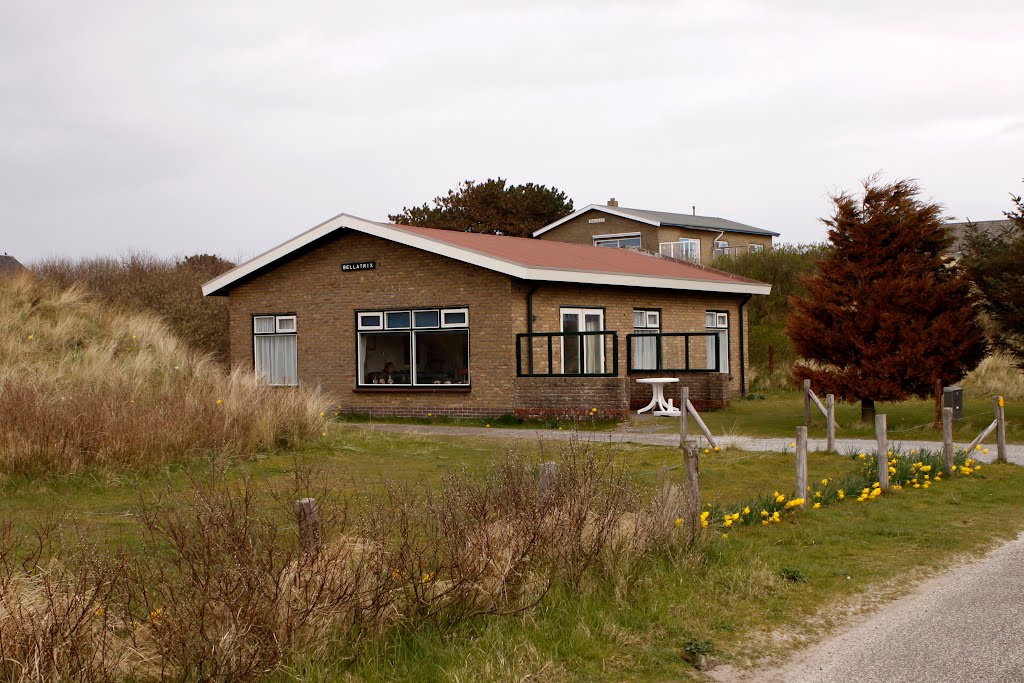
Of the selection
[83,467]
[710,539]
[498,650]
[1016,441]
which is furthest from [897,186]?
[498,650]

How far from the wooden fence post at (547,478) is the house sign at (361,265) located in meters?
16.7

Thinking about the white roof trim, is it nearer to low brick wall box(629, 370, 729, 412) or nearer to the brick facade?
the brick facade

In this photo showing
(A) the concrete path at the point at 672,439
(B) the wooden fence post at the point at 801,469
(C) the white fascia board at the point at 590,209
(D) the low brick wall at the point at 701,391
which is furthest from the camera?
(C) the white fascia board at the point at 590,209

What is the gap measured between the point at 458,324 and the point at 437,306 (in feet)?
2.17

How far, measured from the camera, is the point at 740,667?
6.04 metres

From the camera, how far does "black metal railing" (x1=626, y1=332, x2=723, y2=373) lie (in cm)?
2409

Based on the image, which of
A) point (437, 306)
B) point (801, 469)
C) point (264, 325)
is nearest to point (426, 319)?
point (437, 306)

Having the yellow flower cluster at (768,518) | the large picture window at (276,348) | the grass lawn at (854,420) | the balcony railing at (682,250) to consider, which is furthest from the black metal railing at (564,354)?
the balcony railing at (682,250)

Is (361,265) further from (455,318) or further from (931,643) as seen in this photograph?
(931,643)

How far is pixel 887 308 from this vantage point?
18.7 m

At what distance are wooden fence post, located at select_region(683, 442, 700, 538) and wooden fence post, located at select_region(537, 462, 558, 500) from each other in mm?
1044

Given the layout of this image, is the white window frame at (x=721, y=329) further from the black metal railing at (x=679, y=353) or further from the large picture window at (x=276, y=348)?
the large picture window at (x=276, y=348)

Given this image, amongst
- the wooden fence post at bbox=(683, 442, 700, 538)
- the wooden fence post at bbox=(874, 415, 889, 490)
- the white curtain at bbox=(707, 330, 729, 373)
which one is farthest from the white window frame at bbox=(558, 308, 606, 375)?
the wooden fence post at bbox=(683, 442, 700, 538)

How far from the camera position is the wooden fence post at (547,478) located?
7.55 metres
